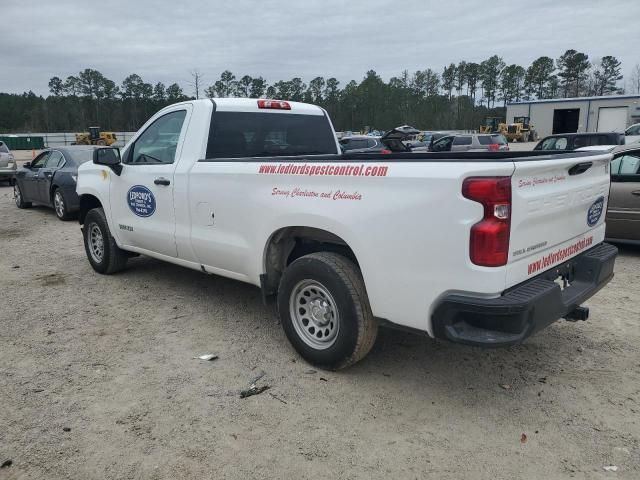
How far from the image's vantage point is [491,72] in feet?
347

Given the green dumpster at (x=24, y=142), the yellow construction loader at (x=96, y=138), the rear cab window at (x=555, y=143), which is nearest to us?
the rear cab window at (x=555, y=143)

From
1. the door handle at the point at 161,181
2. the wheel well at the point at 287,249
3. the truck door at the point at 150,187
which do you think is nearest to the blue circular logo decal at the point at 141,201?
the truck door at the point at 150,187

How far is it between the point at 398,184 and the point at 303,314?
1.42 meters

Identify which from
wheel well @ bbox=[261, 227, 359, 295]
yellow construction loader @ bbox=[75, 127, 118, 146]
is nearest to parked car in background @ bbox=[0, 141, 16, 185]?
wheel well @ bbox=[261, 227, 359, 295]

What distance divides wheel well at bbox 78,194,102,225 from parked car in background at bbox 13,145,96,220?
4.05 metres

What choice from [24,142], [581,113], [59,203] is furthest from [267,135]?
[581,113]

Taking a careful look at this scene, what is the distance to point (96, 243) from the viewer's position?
6.70 metres

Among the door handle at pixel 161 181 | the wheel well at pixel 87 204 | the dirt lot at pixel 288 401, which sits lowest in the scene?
the dirt lot at pixel 288 401

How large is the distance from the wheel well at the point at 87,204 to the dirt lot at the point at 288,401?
1.69 metres

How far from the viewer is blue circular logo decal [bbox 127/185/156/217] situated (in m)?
5.28

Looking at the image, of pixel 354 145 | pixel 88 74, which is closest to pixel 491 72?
pixel 88 74

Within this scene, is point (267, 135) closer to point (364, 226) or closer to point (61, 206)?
point (364, 226)

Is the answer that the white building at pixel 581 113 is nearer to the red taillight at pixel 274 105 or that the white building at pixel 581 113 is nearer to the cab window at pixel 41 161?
the cab window at pixel 41 161

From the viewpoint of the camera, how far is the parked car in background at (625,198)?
279 inches
